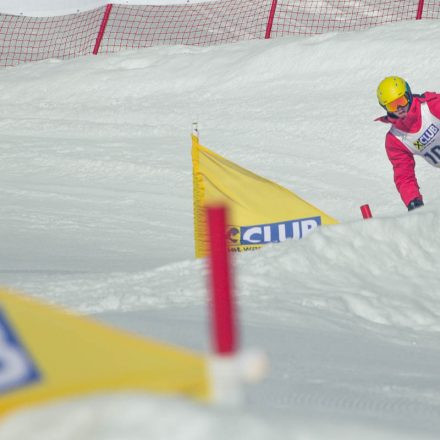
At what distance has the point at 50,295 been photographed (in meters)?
5.86

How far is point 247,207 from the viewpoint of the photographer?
7473mm

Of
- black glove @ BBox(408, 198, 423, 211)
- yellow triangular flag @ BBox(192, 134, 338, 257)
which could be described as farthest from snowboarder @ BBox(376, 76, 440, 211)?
yellow triangular flag @ BBox(192, 134, 338, 257)

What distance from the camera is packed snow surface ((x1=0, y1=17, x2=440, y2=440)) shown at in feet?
12.3

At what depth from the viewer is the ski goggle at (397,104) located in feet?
27.2

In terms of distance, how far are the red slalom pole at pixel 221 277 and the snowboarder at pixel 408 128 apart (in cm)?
616

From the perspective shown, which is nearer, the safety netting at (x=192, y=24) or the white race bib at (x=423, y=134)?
the white race bib at (x=423, y=134)

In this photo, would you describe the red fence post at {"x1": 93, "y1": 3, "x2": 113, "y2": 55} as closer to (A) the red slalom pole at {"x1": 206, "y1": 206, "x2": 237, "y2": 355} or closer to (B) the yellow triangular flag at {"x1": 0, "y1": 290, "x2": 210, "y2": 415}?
(B) the yellow triangular flag at {"x1": 0, "y1": 290, "x2": 210, "y2": 415}

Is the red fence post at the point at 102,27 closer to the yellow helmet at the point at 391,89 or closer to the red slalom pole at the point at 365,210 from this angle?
the yellow helmet at the point at 391,89

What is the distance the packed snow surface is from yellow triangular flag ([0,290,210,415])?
87 mm

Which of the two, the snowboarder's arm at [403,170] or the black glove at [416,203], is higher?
the snowboarder's arm at [403,170]

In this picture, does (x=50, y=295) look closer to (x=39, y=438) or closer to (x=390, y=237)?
(x=390, y=237)

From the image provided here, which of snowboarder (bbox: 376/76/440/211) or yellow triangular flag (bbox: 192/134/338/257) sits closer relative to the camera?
yellow triangular flag (bbox: 192/134/338/257)

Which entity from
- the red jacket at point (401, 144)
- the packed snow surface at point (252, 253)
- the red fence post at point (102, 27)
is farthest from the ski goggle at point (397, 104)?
the red fence post at point (102, 27)

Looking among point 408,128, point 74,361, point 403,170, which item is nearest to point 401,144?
point 408,128
